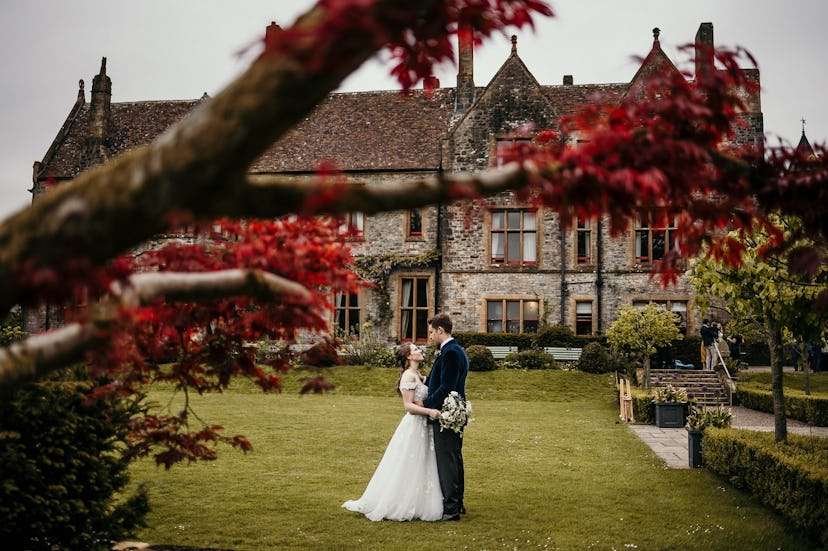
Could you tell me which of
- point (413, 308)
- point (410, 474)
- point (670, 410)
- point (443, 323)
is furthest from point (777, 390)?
point (413, 308)

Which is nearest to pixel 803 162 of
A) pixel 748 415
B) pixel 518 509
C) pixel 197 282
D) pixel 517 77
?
pixel 197 282

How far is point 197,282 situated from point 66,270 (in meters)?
0.66

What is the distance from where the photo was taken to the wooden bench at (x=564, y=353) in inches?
1026

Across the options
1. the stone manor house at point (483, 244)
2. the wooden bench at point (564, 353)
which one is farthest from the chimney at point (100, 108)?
the wooden bench at point (564, 353)

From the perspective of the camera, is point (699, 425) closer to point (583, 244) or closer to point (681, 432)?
point (681, 432)

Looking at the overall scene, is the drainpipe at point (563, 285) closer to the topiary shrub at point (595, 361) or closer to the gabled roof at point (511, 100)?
the topiary shrub at point (595, 361)

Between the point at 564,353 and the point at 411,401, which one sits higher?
the point at 411,401

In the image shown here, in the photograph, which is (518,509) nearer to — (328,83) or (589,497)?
(589,497)

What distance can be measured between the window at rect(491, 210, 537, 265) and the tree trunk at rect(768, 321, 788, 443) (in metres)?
17.6

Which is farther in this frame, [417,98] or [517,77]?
[417,98]

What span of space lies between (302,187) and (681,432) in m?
14.9

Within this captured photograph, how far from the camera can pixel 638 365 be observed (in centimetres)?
2484

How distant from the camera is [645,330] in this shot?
21.9m

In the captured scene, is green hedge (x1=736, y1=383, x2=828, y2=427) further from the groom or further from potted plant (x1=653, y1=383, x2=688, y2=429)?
the groom
